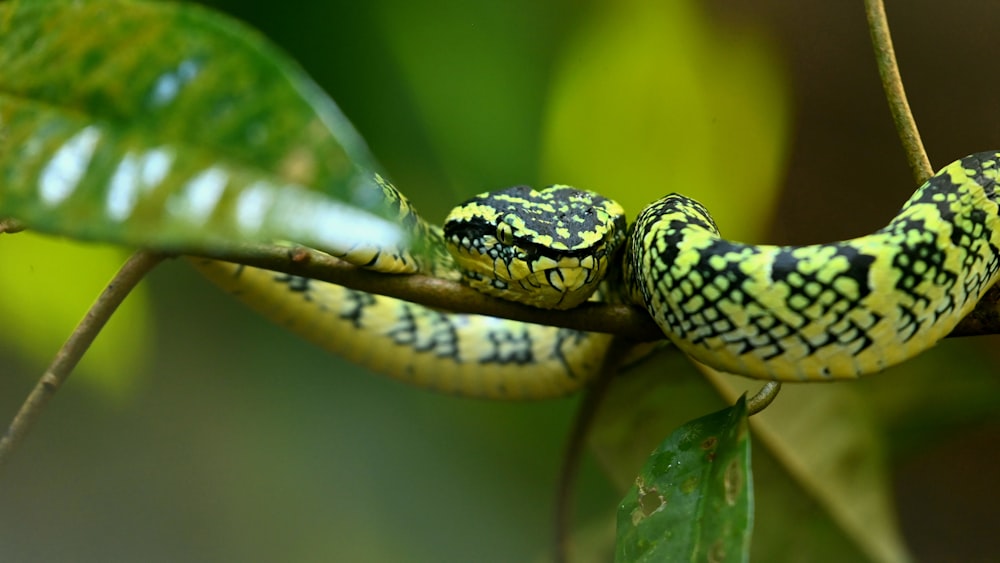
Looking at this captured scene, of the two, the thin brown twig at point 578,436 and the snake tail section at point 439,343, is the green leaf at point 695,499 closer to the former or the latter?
the thin brown twig at point 578,436

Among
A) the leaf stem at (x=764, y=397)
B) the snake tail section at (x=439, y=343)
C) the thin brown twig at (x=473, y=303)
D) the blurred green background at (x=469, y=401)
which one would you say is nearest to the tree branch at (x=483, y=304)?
the thin brown twig at (x=473, y=303)

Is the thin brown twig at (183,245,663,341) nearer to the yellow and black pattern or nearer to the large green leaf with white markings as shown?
the yellow and black pattern

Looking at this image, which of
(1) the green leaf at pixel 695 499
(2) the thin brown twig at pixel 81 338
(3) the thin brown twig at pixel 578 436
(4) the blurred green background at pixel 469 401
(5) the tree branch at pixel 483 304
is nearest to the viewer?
(1) the green leaf at pixel 695 499

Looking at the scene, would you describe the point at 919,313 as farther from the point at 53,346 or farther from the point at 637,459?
the point at 53,346

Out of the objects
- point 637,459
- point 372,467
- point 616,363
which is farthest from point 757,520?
point 372,467

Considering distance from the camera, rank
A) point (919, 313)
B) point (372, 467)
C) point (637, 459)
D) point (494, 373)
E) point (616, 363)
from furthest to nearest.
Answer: point (372, 467)
point (637, 459)
point (494, 373)
point (616, 363)
point (919, 313)

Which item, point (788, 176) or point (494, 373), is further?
point (788, 176)
